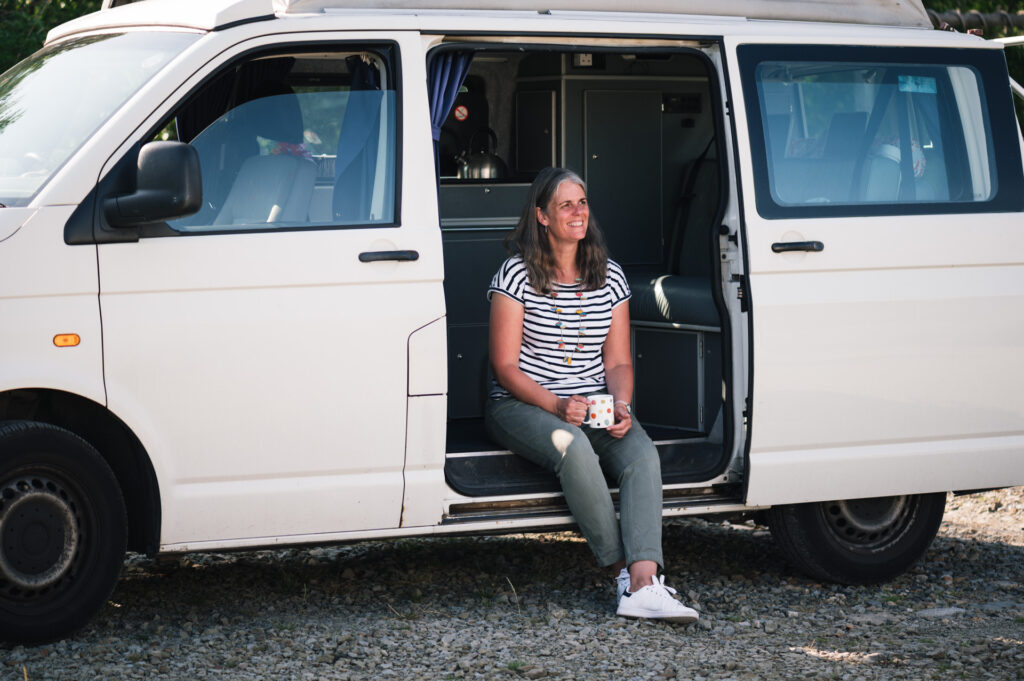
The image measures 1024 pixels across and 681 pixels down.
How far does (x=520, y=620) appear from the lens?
213 inches

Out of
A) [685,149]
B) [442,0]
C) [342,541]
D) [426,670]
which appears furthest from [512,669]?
[685,149]

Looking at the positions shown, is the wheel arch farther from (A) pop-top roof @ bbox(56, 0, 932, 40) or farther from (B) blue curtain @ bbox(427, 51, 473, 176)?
(B) blue curtain @ bbox(427, 51, 473, 176)

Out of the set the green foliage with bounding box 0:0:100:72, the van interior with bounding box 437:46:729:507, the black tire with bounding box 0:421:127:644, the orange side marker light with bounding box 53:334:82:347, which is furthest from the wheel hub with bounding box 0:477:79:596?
the green foliage with bounding box 0:0:100:72

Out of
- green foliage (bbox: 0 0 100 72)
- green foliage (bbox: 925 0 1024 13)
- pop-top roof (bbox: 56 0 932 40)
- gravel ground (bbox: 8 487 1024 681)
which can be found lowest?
gravel ground (bbox: 8 487 1024 681)

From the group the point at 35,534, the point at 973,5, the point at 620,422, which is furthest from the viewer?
the point at 973,5

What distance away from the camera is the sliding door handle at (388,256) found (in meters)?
4.93

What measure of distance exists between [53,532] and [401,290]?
1.38 meters

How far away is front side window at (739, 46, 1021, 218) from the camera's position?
5586 mm

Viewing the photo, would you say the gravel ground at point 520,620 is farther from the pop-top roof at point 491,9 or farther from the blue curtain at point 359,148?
the pop-top roof at point 491,9

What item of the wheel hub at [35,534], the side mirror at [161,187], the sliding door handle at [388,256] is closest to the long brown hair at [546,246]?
the sliding door handle at [388,256]

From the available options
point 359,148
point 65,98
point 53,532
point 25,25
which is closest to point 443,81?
point 359,148

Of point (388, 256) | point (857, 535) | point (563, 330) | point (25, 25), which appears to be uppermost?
point (25, 25)

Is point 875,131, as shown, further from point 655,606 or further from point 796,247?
point 655,606

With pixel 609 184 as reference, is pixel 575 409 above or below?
below
